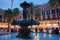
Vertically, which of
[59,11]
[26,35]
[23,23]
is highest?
[59,11]

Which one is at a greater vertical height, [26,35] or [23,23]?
[23,23]

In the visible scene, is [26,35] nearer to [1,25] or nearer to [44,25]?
[44,25]

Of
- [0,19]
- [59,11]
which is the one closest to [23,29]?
[59,11]

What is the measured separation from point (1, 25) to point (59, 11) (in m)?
21.2

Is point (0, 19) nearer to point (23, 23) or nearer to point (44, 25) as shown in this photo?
point (44, 25)

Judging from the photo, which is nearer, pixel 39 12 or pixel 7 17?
pixel 7 17

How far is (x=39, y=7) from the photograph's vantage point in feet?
216

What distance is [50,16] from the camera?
59594 mm

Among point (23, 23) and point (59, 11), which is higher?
point (59, 11)

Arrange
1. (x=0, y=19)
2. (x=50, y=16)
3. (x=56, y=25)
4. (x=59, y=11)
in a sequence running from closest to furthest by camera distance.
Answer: (x=56, y=25), (x=59, y=11), (x=50, y=16), (x=0, y=19)

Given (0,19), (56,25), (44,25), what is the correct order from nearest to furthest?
(56,25)
(44,25)
(0,19)

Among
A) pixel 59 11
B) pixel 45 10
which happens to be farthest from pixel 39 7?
pixel 59 11

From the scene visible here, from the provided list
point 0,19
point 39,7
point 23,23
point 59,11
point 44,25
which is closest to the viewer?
point 23,23

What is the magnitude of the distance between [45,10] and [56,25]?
17.1 m
